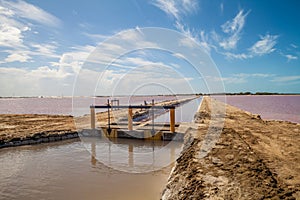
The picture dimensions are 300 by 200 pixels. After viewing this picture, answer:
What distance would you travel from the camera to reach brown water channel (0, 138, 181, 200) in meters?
4.58

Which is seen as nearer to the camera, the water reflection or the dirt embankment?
the dirt embankment

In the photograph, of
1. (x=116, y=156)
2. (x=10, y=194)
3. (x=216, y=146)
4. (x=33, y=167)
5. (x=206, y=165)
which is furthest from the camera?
(x=116, y=156)

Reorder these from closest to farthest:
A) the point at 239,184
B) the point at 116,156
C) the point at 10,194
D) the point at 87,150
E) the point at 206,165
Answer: the point at 239,184, the point at 206,165, the point at 10,194, the point at 116,156, the point at 87,150

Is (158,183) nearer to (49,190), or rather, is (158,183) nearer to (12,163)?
(49,190)

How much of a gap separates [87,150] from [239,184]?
644 centimetres

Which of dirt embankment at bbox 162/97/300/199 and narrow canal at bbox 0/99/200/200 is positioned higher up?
dirt embankment at bbox 162/97/300/199

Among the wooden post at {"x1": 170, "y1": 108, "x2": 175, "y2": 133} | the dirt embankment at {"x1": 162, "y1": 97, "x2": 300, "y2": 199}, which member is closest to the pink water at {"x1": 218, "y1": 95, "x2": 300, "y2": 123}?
the wooden post at {"x1": 170, "y1": 108, "x2": 175, "y2": 133}

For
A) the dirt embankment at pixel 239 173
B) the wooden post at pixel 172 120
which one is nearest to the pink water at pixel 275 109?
the wooden post at pixel 172 120

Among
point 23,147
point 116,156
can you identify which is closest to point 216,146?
point 116,156

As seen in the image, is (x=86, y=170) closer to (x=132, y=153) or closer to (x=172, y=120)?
(x=132, y=153)

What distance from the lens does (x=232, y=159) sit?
160 inches

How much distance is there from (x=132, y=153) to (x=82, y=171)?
2.31 m

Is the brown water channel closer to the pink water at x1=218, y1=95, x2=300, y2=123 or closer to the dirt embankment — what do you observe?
the dirt embankment

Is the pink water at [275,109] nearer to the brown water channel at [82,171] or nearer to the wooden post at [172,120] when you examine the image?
the wooden post at [172,120]
